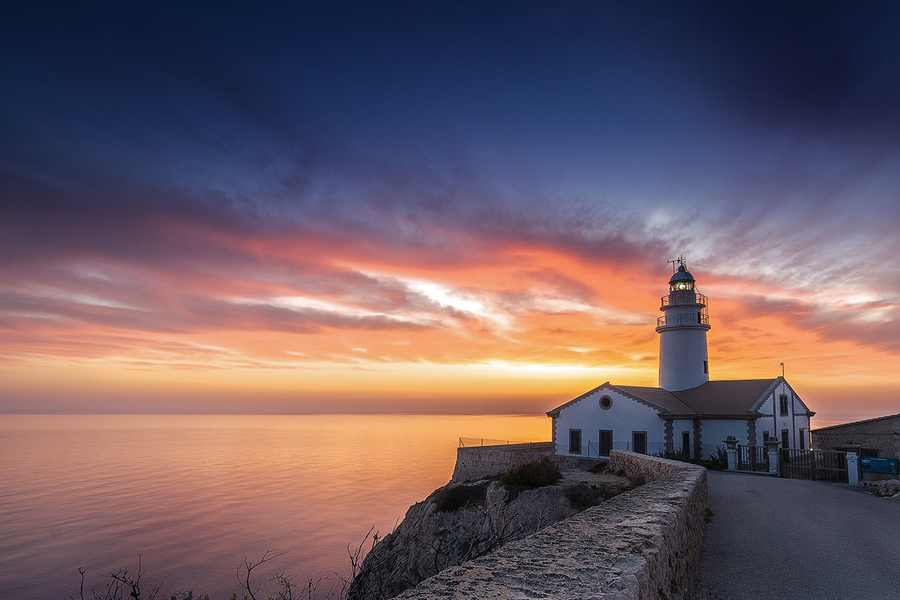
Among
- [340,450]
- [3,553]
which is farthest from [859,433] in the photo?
[340,450]

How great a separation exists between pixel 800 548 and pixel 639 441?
21396 millimetres

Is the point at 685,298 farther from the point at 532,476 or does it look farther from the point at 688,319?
the point at 532,476

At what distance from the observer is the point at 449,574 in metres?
2.86

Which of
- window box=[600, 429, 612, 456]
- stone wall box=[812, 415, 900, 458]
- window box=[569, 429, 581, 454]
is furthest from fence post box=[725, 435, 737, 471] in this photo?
window box=[569, 429, 581, 454]

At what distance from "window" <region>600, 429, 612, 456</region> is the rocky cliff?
29.8ft

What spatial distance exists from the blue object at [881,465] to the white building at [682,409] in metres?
5.15

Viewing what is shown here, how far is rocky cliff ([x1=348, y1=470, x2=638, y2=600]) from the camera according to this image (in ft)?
54.4

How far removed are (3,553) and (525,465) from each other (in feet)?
115

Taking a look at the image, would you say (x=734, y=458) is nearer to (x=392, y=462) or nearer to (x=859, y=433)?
(x=859, y=433)

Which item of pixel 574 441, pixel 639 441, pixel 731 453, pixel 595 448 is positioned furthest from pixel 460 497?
pixel 731 453

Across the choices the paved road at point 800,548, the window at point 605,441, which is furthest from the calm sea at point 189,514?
the paved road at point 800,548

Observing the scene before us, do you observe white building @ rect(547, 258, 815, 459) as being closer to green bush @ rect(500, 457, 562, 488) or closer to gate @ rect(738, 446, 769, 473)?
gate @ rect(738, 446, 769, 473)

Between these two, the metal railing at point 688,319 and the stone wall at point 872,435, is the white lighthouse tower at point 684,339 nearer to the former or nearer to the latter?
the metal railing at point 688,319

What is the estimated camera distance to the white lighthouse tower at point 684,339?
3219cm
